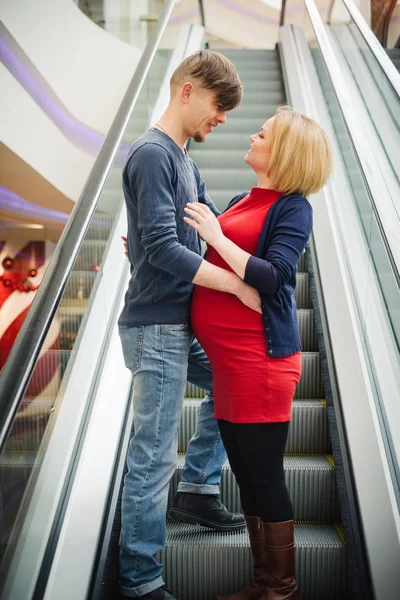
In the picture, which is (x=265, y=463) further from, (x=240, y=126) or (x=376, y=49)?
(x=240, y=126)

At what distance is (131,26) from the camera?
9695mm

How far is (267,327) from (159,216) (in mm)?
474

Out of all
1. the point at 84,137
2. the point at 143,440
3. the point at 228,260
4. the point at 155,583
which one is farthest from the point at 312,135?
the point at 84,137

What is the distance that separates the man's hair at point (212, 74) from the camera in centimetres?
202

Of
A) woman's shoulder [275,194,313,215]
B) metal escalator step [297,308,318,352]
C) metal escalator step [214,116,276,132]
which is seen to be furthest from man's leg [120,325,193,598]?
metal escalator step [214,116,276,132]

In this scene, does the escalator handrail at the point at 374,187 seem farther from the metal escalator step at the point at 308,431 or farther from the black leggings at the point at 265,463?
the metal escalator step at the point at 308,431

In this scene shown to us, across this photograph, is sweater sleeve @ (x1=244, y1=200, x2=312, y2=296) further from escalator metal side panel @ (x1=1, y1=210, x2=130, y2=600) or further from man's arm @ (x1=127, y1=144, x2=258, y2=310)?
escalator metal side panel @ (x1=1, y1=210, x2=130, y2=600)

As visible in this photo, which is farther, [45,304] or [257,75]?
[257,75]

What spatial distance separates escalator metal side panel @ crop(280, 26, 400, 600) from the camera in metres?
2.19

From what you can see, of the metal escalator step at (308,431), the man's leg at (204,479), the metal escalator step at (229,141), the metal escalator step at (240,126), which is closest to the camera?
the man's leg at (204,479)

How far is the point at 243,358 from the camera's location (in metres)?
1.96

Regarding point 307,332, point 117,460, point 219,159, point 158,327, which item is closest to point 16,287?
point 219,159

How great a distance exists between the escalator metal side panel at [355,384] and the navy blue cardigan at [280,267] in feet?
2.21

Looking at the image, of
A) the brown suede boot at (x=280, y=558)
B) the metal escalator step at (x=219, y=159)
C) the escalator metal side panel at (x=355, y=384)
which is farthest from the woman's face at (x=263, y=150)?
the metal escalator step at (x=219, y=159)
